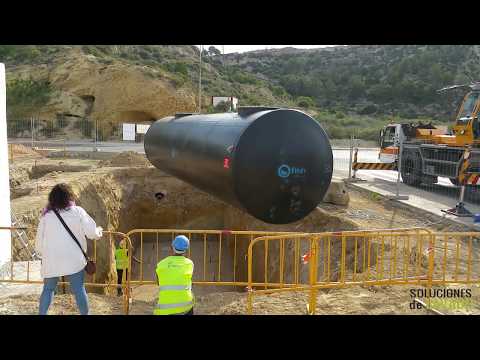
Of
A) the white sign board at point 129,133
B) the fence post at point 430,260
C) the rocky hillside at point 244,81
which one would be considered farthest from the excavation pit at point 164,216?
the rocky hillside at point 244,81

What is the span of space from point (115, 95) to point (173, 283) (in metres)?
30.1

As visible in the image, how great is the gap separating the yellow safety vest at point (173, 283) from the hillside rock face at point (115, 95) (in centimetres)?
2914

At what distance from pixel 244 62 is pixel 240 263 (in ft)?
233

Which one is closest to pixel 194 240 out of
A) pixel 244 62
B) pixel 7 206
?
pixel 7 206

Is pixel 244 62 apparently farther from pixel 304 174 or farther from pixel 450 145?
pixel 304 174

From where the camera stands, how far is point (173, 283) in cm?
447

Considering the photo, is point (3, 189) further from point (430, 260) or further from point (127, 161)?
point (127, 161)

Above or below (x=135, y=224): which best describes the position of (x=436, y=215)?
above

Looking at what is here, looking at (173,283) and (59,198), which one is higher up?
(59,198)

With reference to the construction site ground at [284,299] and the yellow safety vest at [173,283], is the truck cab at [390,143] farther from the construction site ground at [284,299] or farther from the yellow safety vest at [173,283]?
the yellow safety vest at [173,283]

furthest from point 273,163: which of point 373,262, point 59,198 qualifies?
point 373,262

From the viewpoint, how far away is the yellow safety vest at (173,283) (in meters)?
4.46

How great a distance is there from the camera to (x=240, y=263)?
47.0ft

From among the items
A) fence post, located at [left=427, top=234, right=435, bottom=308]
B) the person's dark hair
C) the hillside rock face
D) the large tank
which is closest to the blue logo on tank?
the large tank
